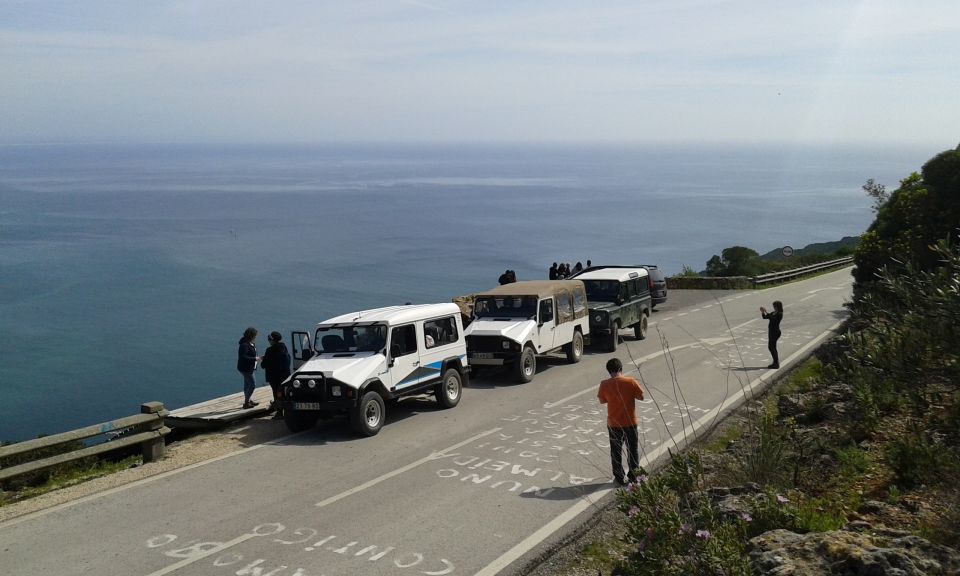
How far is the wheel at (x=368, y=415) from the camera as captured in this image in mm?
12945

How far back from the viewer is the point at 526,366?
703 inches

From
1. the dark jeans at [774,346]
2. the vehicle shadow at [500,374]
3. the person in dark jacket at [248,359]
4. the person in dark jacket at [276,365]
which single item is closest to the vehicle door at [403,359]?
the person in dark jacket at [276,365]

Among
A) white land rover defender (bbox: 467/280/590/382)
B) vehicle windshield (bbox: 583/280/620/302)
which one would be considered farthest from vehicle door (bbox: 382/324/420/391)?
vehicle windshield (bbox: 583/280/620/302)

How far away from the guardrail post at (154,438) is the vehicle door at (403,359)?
3.67m

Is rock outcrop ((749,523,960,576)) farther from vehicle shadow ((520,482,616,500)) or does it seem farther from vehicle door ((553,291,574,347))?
vehicle door ((553,291,574,347))

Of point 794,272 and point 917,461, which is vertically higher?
point 794,272

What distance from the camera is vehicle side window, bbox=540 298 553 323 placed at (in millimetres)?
18719

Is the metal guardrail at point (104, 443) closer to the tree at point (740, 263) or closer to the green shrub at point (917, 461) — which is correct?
the green shrub at point (917, 461)

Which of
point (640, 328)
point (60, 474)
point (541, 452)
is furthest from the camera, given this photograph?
point (640, 328)

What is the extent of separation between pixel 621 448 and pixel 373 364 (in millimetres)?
5175

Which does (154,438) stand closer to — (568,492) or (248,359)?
(248,359)

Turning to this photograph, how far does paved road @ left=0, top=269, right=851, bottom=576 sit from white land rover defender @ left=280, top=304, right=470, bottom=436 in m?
0.47

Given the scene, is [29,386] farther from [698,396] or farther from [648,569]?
[648,569]

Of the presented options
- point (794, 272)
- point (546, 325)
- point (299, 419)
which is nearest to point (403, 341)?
point (299, 419)
